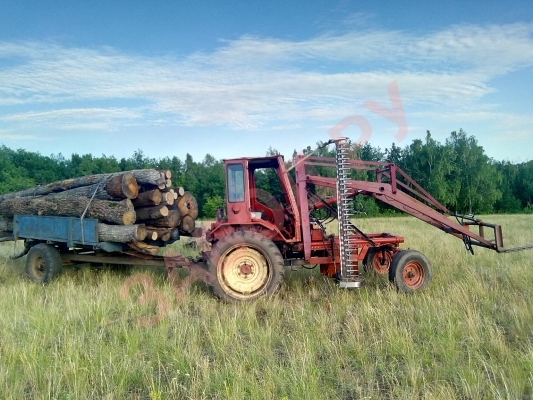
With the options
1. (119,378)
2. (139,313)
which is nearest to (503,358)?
(119,378)

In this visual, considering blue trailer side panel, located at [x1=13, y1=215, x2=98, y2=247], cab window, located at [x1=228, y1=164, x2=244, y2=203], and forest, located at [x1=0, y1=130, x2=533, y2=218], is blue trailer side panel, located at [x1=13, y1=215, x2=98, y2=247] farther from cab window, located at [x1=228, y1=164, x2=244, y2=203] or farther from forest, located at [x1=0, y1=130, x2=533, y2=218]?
forest, located at [x1=0, y1=130, x2=533, y2=218]

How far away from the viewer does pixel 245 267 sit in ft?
20.9

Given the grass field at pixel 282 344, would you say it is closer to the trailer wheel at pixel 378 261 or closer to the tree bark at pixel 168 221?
the trailer wheel at pixel 378 261

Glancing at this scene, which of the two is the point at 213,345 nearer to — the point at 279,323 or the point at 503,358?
the point at 279,323

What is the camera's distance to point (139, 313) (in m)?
5.76

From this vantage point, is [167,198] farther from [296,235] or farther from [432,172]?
[432,172]

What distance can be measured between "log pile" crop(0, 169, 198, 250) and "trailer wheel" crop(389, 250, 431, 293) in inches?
159

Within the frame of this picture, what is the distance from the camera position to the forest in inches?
1496

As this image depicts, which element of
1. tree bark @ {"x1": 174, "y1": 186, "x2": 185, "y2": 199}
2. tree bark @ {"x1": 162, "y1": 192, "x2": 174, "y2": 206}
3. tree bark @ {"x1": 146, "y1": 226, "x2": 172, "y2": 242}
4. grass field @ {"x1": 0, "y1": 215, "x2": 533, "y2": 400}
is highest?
tree bark @ {"x1": 174, "y1": 186, "x2": 185, "y2": 199}

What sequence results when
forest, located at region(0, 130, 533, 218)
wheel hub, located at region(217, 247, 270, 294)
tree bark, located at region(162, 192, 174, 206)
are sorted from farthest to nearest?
forest, located at region(0, 130, 533, 218), tree bark, located at region(162, 192, 174, 206), wheel hub, located at region(217, 247, 270, 294)

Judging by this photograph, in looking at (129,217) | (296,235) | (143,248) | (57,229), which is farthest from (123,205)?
(296,235)

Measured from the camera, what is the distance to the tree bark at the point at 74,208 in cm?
734

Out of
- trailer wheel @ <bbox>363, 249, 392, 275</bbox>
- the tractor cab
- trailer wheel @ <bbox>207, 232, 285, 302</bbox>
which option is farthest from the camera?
trailer wheel @ <bbox>363, 249, 392, 275</bbox>

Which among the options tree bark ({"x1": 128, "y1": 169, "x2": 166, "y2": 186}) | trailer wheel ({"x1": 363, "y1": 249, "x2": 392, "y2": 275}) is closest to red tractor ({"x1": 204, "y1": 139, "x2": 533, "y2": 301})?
trailer wheel ({"x1": 363, "y1": 249, "x2": 392, "y2": 275})
